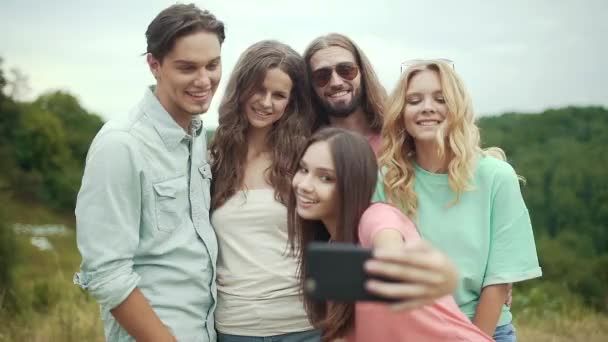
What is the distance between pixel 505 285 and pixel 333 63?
188cm

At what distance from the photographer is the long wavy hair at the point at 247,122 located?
3.57 m

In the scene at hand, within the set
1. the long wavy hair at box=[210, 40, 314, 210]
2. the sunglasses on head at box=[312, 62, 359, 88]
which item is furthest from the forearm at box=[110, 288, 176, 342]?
the sunglasses on head at box=[312, 62, 359, 88]

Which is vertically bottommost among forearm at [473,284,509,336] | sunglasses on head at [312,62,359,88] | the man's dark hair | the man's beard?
forearm at [473,284,509,336]

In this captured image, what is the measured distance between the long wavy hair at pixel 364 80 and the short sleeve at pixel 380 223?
176 centimetres

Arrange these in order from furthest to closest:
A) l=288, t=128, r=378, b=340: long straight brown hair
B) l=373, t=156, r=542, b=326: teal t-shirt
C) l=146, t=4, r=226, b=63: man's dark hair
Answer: l=373, t=156, r=542, b=326: teal t-shirt
l=146, t=4, r=226, b=63: man's dark hair
l=288, t=128, r=378, b=340: long straight brown hair

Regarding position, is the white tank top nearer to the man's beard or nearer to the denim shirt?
the denim shirt

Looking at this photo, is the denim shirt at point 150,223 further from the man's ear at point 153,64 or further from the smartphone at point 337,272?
the smartphone at point 337,272

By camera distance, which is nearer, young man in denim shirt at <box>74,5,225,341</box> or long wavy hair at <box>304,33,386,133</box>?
young man in denim shirt at <box>74,5,225,341</box>

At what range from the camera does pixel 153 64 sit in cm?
311

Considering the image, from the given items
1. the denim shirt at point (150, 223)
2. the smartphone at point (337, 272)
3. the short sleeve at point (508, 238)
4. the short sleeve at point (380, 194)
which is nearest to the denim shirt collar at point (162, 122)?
the denim shirt at point (150, 223)

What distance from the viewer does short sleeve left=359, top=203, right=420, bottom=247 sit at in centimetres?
245

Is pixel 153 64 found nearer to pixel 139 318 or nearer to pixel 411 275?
pixel 139 318

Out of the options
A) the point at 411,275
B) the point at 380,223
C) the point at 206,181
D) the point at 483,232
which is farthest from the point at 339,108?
the point at 411,275

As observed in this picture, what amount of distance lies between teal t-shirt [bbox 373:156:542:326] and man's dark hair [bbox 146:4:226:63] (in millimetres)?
1306
